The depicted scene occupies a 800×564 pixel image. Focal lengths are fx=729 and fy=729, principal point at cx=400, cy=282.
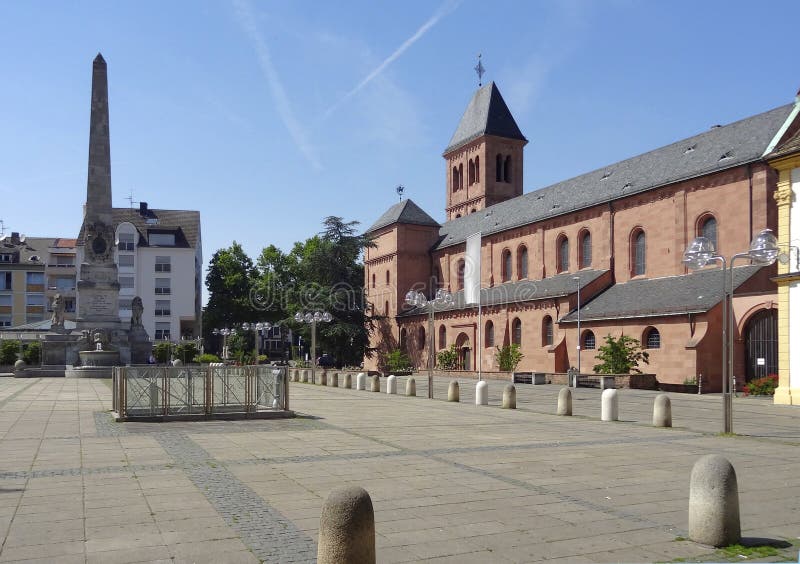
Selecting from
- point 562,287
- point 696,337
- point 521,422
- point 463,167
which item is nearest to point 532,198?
point 562,287

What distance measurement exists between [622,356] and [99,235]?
3008 cm

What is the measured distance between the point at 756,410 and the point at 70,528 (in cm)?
2236

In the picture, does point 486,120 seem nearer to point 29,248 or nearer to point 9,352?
point 9,352

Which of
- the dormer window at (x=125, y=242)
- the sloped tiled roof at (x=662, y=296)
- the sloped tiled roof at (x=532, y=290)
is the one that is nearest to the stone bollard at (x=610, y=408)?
the sloped tiled roof at (x=662, y=296)

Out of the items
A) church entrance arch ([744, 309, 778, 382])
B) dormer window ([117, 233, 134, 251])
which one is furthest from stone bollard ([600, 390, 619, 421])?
dormer window ([117, 233, 134, 251])

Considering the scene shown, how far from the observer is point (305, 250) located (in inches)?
3787

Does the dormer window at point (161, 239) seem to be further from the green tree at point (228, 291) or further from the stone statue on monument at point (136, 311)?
the stone statue on monument at point (136, 311)

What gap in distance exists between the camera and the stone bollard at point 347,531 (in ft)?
17.7

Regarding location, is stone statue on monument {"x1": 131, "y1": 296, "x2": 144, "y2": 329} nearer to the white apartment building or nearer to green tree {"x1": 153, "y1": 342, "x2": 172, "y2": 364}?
green tree {"x1": 153, "y1": 342, "x2": 172, "y2": 364}

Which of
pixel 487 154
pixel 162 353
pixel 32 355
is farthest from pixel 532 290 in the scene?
pixel 32 355

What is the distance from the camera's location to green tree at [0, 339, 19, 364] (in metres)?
→ 46.3

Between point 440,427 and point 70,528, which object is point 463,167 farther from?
point 70,528

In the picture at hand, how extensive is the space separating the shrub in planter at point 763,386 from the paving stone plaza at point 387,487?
569 inches

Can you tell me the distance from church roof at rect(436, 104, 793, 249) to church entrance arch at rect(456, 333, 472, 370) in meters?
9.72
